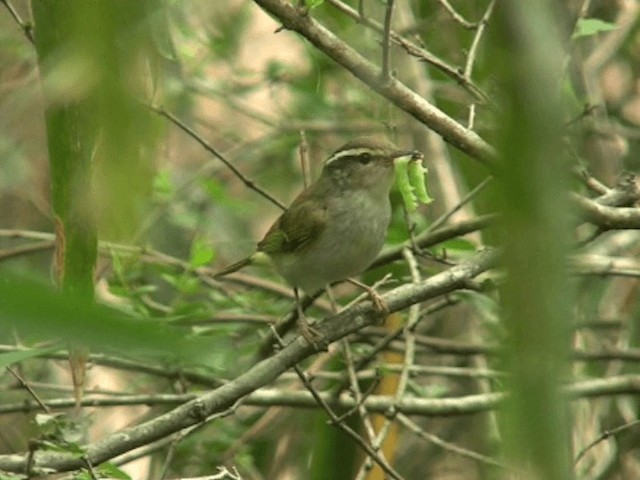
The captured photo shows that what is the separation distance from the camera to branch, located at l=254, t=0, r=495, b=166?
7.13 ft

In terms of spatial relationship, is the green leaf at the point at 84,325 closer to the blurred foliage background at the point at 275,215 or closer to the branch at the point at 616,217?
the blurred foliage background at the point at 275,215

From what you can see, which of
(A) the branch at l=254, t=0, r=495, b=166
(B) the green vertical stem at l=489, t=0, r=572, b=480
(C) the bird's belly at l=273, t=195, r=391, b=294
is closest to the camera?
(B) the green vertical stem at l=489, t=0, r=572, b=480

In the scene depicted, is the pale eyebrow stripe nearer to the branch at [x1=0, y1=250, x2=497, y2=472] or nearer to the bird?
the bird

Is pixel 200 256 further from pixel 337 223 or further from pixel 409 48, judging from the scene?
pixel 409 48

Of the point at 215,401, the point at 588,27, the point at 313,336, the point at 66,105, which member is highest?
the point at 588,27

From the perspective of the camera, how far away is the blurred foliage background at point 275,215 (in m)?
0.46

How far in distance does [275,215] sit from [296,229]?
3505 mm

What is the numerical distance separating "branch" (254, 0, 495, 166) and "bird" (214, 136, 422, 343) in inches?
70.8

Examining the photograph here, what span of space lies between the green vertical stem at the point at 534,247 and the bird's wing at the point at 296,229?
4.28 metres

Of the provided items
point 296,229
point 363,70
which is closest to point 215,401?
point 363,70

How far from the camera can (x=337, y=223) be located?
487 cm

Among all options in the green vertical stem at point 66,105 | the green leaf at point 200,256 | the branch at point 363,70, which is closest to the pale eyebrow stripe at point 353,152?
the green leaf at point 200,256

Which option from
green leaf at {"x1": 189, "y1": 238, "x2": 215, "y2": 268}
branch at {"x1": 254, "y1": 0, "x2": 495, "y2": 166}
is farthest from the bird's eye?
branch at {"x1": 254, "y1": 0, "x2": 495, "y2": 166}

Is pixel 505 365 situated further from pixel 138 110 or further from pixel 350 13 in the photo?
pixel 350 13
